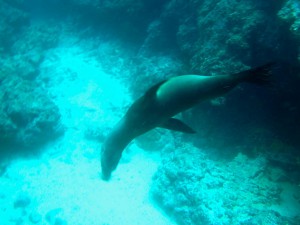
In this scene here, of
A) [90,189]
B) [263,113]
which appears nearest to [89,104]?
[90,189]

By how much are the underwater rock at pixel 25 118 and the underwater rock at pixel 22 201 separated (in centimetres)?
211

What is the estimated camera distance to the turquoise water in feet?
25.6

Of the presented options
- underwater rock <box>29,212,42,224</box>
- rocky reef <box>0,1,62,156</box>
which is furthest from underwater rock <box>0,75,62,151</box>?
underwater rock <box>29,212,42,224</box>

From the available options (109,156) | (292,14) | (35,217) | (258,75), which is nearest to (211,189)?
(292,14)

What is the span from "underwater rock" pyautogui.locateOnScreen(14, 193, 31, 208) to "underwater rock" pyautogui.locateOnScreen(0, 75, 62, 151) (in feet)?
6.92

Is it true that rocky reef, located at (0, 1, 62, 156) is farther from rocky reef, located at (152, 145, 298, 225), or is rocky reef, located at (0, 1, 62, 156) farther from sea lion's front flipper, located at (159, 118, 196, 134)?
sea lion's front flipper, located at (159, 118, 196, 134)

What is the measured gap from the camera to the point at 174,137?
10.4 metres

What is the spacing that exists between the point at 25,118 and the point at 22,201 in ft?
10.2

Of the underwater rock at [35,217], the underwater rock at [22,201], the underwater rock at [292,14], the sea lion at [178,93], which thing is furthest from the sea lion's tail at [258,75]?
the underwater rock at [22,201]

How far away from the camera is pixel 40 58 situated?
15258mm

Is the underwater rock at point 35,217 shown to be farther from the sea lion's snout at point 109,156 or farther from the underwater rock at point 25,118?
the sea lion's snout at point 109,156

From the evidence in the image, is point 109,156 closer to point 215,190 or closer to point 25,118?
point 215,190

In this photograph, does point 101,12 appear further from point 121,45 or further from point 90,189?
point 90,189

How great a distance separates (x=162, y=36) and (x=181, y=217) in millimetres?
8063
